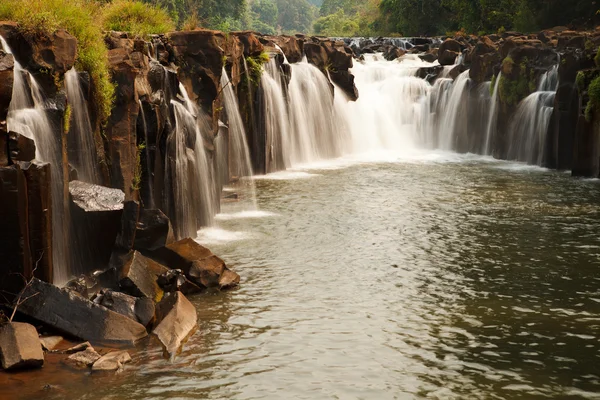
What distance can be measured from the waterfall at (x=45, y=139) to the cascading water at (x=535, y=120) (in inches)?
970

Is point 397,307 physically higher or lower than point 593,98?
lower

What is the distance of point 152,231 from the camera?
1653 centimetres

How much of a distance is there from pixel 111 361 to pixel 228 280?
4.54m

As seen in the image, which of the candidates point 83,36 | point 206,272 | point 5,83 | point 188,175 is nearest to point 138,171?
point 188,175

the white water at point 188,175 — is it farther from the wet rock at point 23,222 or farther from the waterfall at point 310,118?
Result: the waterfall at point 310,118

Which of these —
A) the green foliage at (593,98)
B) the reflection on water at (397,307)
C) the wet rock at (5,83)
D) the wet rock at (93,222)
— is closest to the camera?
the reflection on water at (397,307)

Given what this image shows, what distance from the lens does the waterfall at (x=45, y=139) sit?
1448 centimetres

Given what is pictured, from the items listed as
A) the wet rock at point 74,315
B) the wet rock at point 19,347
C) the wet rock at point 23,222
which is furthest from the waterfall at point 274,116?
the wet rock at point 19,347

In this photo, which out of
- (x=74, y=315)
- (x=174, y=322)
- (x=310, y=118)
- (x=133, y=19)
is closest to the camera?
(x=74, y=315)

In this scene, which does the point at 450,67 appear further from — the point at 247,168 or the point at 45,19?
the point at 45,19

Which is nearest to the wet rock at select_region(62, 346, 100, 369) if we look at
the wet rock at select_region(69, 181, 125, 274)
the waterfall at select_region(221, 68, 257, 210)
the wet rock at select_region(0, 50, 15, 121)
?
the wet rock at select_region(0, 50, 15, 121)

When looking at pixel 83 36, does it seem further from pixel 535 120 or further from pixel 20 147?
pixel 535 120

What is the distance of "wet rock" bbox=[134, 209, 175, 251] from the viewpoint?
647 inches

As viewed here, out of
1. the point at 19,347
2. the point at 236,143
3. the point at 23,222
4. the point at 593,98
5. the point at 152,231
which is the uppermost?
the point at 593,98
